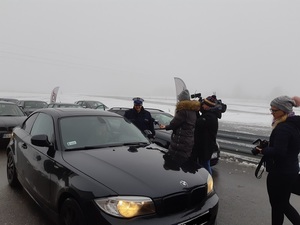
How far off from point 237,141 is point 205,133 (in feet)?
12.1

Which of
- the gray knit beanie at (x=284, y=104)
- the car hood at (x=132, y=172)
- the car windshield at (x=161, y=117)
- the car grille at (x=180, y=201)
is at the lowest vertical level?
the car windshield at (x=161, y=117)

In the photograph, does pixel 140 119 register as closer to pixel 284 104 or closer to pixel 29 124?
pixel 29 124

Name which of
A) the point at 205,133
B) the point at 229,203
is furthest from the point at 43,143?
the point at 229,203

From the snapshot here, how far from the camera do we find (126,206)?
2.53 m

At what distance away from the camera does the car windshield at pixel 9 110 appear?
9.29 meters

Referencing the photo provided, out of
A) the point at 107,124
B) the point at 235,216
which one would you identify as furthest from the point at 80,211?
the point at 235,216

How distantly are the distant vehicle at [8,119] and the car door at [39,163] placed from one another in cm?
448

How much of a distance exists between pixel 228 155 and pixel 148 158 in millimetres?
5743

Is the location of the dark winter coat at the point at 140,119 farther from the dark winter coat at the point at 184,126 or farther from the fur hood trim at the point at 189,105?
the fur hood trim at the point at 189,105

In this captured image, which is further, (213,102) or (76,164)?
(213,102)

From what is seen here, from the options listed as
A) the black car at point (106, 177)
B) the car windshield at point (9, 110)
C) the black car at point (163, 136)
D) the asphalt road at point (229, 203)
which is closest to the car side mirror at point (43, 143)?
the black car at point (106, 177)

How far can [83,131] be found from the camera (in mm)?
3811

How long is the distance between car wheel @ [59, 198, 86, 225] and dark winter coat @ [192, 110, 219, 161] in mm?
2745

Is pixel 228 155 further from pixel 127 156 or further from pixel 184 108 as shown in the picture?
pixel 127 156
